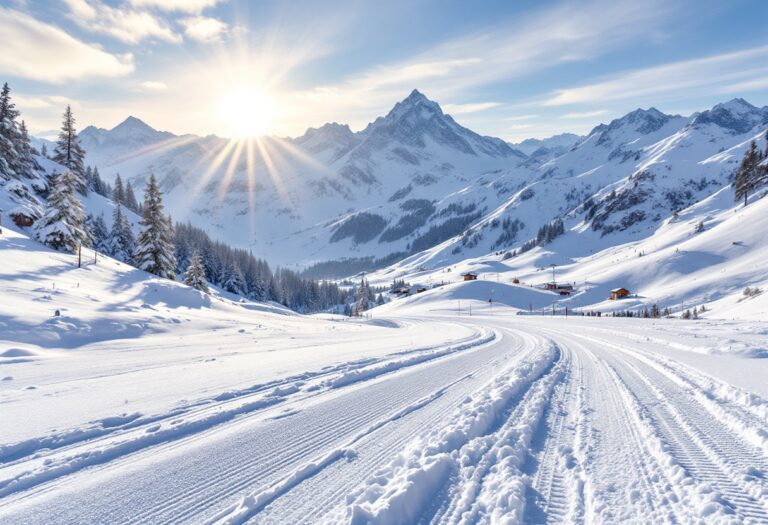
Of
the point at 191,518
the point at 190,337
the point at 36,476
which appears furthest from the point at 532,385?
the point at 190,337

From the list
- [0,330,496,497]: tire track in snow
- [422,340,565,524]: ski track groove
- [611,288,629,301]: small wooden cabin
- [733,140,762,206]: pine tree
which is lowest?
[422,340,565,524]: ski track groove

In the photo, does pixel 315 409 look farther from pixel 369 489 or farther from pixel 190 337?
pixel 190 337

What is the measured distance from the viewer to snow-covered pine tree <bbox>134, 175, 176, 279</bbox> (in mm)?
38188

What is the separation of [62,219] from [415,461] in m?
37.1

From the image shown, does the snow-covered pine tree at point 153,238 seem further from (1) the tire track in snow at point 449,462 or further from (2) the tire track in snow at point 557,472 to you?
(2) the tire track in snow at point 557,472

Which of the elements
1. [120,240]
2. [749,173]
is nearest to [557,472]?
[120,240]

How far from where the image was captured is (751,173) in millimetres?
88938

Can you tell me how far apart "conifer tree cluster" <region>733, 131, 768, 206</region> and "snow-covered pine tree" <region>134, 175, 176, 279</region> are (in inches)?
4513

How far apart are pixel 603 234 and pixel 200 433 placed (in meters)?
183

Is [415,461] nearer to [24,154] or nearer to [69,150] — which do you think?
[24,154]

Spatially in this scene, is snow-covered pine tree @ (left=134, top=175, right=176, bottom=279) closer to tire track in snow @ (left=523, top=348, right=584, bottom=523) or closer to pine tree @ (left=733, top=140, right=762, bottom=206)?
tire track in snow @ (left=523, top=348, right=584, bottom=523)

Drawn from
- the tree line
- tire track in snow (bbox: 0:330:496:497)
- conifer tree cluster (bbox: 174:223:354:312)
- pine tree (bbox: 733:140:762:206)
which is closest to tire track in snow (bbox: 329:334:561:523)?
tire track in snow (bbox: 0:330:496:497)

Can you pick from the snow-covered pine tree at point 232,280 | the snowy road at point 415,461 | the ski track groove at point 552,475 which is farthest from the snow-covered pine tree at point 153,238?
the ski track groove at point 552,475

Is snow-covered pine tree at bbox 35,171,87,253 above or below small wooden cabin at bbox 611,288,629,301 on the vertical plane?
above
